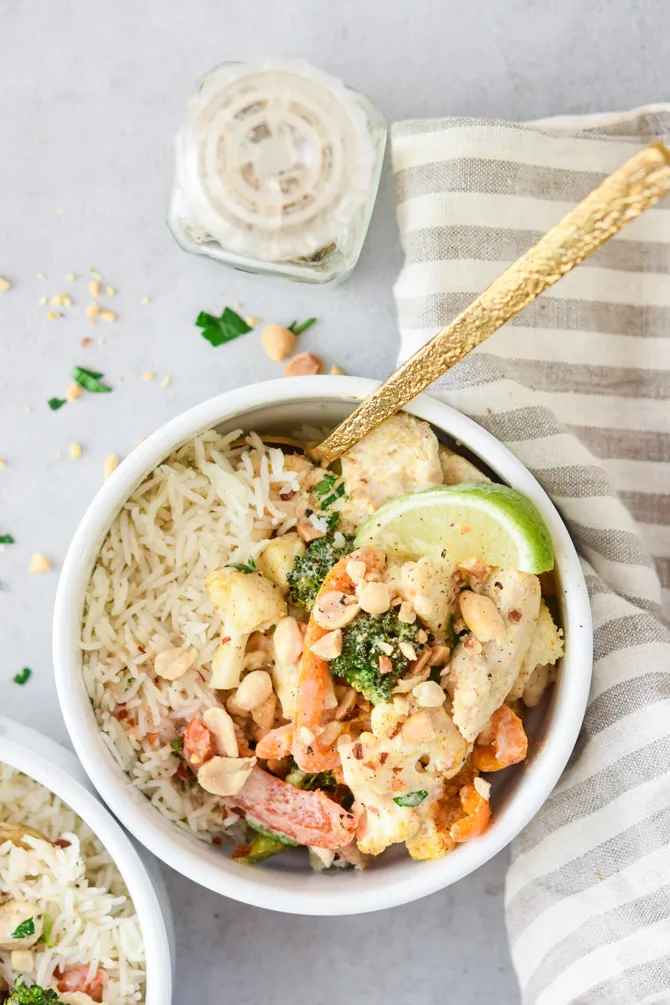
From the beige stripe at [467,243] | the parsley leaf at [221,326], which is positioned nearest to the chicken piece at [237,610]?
the parsley leaf at [221,326]

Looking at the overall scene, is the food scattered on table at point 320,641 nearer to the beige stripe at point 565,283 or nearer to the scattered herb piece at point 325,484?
the scattered herb piece at point 325,484

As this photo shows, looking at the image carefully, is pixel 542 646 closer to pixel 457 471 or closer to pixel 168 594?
pixel 457 471

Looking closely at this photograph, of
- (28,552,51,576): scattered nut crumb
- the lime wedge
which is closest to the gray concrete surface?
(28,552,51,576): scattered nut crumb

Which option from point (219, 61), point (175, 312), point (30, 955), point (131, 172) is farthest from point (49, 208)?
point (30, 955)

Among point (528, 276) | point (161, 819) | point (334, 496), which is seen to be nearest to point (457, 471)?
point (334, 496)

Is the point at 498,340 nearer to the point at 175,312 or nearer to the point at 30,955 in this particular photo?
the point at 175,312

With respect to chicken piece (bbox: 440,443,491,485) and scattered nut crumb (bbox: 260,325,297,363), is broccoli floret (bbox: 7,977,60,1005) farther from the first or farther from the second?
scattered nut crumb (bbox: 260,325,297,363)
